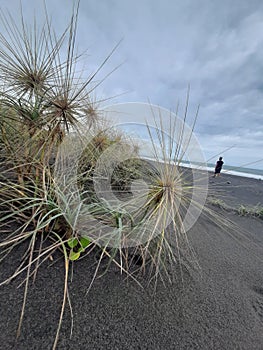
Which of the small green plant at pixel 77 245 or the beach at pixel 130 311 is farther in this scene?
the small green plant at pixel 77 245

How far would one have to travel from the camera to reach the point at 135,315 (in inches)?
22.2

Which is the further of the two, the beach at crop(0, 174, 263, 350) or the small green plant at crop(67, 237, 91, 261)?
the small green plant at crop(67, 237, 91, 261)

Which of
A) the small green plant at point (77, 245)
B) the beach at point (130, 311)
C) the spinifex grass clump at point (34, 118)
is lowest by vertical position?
the beach at point (130, 311)

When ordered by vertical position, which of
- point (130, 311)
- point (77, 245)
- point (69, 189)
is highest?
point (69, 189)

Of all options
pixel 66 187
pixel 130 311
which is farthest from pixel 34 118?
pixel 130 311

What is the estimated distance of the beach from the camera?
1.55ft

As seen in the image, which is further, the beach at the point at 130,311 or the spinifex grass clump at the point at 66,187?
the spinifex grass clump at the point at 66,187

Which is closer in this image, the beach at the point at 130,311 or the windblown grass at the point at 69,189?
the beach at the point at 130,311

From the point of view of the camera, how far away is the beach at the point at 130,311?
0.47 meters

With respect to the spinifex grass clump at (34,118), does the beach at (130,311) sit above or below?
below

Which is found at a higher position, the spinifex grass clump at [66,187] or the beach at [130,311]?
the spinifex grass clump at [66,187]

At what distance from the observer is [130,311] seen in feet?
1.88

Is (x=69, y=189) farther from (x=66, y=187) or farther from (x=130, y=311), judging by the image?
(x=130, y=311)

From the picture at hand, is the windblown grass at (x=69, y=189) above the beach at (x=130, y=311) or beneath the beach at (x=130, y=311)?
above
